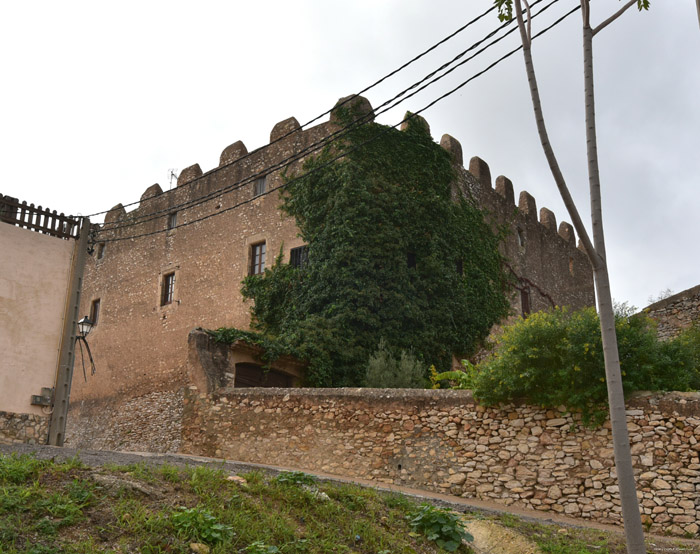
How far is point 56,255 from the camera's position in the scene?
498 inches

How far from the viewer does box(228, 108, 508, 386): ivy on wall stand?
16.9 meters

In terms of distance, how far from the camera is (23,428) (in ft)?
38.2

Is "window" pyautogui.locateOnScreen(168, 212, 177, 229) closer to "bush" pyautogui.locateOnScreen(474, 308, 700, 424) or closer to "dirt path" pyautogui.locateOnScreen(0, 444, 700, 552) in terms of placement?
"dirt path" pyautogui.locateOnScreen(0, 444, 700, 552)

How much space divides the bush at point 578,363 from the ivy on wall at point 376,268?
20.9 feet

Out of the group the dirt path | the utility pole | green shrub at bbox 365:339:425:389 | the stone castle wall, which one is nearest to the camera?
the dirt path

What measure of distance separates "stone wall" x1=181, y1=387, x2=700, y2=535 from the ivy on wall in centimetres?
311

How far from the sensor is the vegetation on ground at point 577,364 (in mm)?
9914

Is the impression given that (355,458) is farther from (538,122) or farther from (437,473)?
(538,122)

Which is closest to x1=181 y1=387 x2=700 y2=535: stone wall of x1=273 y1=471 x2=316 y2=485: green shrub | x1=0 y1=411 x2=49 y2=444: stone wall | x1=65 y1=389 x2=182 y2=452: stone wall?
x1=0 y1=411 x2=49 y2=444: stone wall

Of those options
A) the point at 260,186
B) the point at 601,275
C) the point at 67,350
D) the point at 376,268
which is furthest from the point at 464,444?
the point at 260,186

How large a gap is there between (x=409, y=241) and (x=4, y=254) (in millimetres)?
9898

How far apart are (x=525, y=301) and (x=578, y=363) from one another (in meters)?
13.5

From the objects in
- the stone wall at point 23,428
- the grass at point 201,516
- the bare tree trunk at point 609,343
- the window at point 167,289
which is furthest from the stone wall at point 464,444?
the window at point 167,289

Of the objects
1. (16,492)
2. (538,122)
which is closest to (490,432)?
(538,122)
